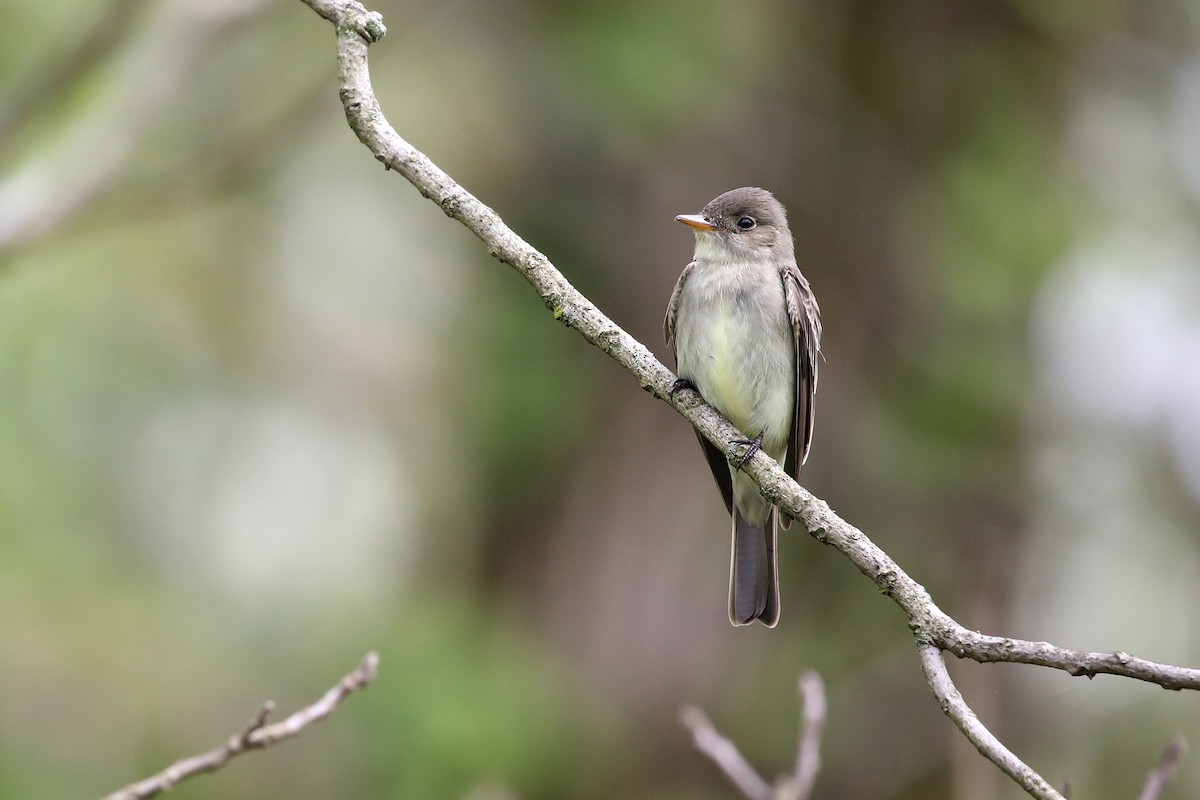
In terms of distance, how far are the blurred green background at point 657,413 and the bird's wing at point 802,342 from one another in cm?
172

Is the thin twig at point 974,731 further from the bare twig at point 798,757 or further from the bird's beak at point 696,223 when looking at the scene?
the bird's beak at point 696,223

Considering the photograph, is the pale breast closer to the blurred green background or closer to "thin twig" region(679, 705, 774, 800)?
"thin twig" region(679, 705, 774, 800)

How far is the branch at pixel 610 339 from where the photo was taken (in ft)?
8.31

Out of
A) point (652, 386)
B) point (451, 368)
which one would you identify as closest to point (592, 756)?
point (451, 368)

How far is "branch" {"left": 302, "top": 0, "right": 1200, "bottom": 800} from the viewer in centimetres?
253

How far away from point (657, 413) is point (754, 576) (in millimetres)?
3083

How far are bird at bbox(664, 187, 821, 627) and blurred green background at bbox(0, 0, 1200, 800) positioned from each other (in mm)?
1664

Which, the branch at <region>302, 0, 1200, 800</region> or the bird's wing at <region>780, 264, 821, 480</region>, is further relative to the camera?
the bird's wing at <region>780, 264, 821, 480</region>

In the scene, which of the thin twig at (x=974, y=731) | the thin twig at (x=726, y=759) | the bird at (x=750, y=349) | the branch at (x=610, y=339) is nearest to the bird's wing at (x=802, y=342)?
the bird at (x=750, y=349)

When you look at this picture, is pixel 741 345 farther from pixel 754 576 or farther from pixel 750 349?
pixel 754 576


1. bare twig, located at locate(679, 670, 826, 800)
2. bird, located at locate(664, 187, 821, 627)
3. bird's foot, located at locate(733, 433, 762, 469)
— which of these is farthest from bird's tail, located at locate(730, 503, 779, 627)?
bird's foot, located at locate(733, 433, 762, 469)

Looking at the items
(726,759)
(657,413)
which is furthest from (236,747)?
(657,413)

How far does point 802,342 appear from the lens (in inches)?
187

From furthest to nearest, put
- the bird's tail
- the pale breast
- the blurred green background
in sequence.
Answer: the blurred green background
the bird's tail
the pale breast
